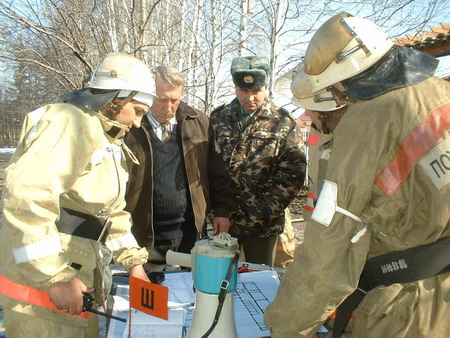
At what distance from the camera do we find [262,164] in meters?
2.75

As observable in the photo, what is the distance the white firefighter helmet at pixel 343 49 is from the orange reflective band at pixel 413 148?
274mm

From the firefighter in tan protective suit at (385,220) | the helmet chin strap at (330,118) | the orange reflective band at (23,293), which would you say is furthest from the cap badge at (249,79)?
the orange reflective band at (23,293)

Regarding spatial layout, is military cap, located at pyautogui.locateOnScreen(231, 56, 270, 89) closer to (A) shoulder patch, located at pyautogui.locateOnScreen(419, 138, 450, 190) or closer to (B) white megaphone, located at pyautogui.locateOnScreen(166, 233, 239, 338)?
(B) white megaphone, located at pyautogui.locateOnScreen(166, 233, 239, 338)

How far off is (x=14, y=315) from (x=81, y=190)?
0.48 m

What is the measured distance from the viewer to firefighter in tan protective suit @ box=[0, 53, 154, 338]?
1185mm

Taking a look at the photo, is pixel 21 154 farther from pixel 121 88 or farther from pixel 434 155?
pixel 434 155

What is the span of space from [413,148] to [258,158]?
175 centimetres

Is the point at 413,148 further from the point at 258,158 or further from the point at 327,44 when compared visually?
the point at 258,158

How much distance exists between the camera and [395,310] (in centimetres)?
107

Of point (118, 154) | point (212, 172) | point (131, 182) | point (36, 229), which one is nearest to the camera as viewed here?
point (36, 229)

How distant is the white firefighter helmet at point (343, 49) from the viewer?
120cm

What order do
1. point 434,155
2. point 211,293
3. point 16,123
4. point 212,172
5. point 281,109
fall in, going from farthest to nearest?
point 16,123
point 281,109
point 212,172
point 211,293
point 434,155

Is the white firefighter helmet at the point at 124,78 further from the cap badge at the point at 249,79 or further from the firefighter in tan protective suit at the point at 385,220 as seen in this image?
the cap badge at the point at 249,79

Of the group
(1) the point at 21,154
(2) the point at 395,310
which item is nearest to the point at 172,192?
(1) the point at 21,154
